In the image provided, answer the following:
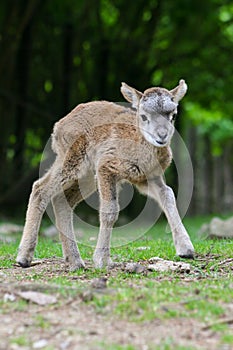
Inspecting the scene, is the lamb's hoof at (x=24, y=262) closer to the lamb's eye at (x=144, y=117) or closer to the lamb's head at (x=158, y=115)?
the lamb's head at (x=158, y=115)

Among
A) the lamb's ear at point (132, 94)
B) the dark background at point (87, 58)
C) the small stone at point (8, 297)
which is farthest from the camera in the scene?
the dark background at point (87, 58)

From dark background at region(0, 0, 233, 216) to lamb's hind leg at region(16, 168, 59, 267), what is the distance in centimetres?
1355

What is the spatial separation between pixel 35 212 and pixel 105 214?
104cm

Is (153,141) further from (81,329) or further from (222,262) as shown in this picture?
(81,329)

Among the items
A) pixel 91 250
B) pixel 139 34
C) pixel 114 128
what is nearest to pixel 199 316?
pixel 114 128

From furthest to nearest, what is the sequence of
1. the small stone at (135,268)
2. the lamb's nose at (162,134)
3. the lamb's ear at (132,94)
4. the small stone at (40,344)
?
the lamb's ear at (132,94), the lamb's nose at (162,134), the small stone at (135,268), the small stone at (40,344)

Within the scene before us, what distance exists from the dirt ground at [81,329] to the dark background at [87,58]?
16.9m

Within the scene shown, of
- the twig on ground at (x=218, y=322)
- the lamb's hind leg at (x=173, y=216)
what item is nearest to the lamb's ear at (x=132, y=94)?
the lamb's hind leg at (x=173, y=216)

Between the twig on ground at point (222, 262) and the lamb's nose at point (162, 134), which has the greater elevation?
the lamb's nose at point (162, 134)

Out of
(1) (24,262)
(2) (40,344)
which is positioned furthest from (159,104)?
(2) (40,344)

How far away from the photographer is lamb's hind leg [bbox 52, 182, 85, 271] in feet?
30.0

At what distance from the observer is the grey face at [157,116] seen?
9047 mm

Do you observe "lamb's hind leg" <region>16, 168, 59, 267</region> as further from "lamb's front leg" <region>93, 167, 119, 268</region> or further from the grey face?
the grey face

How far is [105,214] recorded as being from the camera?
29.3ft
